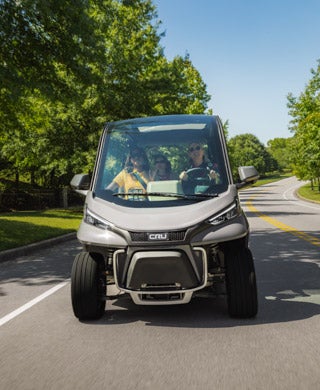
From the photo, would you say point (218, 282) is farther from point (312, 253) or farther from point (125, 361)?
point (312, 253)

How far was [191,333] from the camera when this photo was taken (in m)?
4.85

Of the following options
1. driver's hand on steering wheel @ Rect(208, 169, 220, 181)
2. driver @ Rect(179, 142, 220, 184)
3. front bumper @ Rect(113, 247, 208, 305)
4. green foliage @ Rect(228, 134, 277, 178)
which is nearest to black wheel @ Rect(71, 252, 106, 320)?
front bumper @ Rect(113, 247, 208, 305)

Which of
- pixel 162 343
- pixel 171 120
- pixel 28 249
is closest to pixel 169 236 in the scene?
pixel 162 343

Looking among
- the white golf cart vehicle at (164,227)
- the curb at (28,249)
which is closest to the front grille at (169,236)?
the white golf cart vehicle at (164,227)

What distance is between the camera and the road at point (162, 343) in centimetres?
368

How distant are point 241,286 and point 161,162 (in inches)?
67.7

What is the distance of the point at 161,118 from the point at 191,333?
278cm

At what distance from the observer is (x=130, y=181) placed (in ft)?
19.3

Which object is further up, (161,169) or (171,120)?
(171,120)

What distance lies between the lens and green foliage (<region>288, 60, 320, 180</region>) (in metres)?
46.2

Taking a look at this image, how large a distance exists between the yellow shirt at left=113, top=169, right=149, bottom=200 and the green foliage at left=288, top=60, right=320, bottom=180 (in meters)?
41.4

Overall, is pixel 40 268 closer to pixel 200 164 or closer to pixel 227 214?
pixel 200 164

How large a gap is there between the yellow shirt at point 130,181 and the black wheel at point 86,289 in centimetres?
90

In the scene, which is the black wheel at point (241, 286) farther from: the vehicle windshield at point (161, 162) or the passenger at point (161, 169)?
the passenger at point (161, 169)
